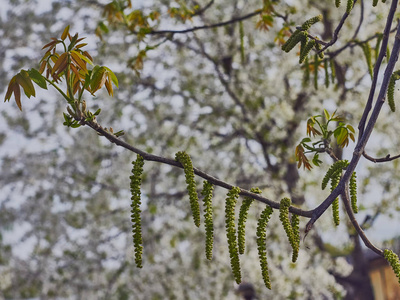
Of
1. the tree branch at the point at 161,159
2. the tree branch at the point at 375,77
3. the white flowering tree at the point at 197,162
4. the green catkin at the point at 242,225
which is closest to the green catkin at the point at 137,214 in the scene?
the tree branch at the point at 161,159

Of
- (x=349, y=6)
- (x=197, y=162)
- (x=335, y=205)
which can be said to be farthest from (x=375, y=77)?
(x=197, y=162)

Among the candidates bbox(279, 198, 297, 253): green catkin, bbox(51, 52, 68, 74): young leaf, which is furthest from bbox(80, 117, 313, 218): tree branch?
bbox(51, 52, 68, 74): young leaf

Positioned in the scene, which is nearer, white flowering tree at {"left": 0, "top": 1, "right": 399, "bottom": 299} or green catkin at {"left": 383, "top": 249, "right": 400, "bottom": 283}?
green catkin at {"left": 383, "top": 249, "right": 400, "bottom": 283}

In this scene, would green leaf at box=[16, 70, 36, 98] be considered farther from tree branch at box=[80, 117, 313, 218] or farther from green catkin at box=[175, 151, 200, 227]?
green catkin at box=[175, 151, 200, 227]

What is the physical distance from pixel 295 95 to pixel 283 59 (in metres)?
0.60

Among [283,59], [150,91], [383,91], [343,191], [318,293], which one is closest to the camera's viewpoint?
[343,191]

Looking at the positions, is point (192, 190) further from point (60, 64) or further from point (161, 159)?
point (60, 64)

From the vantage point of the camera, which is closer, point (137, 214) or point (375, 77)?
point (137, 214)

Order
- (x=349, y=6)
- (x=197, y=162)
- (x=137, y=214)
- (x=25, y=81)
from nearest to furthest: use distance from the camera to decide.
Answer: (x=137, y=214) < (x=25, y=81) < (x=349, y=6) < (x=197, y=162)

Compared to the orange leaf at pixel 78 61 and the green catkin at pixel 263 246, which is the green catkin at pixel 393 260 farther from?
the orange leaf at pixel 78 61

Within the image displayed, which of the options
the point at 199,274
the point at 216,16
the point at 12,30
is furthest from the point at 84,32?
the point at 199,274

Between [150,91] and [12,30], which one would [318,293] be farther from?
[12,30]

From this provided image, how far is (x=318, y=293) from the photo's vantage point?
615cm

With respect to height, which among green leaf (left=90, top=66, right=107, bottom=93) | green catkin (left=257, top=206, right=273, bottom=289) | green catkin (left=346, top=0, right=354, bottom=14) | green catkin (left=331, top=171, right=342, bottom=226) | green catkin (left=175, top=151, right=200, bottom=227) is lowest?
green catkin (left=257, top=206, right=273, bottom=289)
